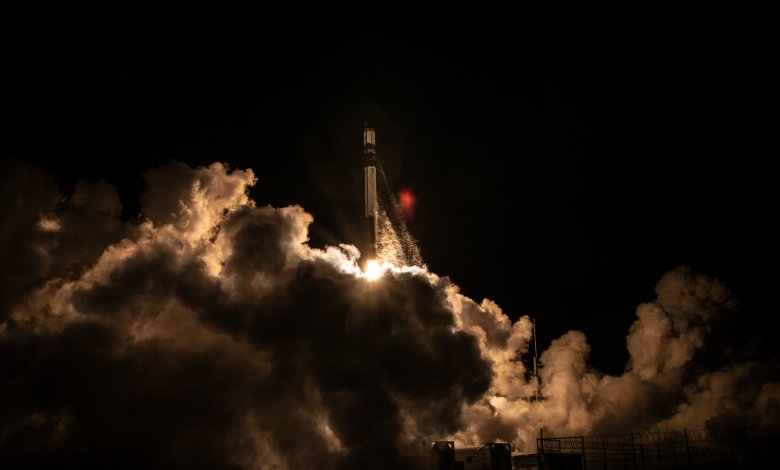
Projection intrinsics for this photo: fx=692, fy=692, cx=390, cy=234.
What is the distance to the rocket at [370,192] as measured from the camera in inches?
2255

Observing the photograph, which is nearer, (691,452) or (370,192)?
(691,452)

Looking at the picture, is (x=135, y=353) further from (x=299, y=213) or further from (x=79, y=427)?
(x=299, y=213)

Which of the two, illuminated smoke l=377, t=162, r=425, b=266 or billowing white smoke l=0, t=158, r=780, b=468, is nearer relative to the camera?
billowing white smoke l=0, t=158, r=780, b=468

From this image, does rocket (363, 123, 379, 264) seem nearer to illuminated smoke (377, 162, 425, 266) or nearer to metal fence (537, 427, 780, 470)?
illuminated smoke (377, 162, 425, 266)

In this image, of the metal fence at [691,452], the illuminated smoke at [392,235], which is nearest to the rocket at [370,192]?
the illuminated smoke at [392,235]

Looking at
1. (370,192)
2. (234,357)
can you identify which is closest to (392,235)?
(370,192)

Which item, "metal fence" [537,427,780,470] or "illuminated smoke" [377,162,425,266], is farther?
"illuminated smoke" [377,162,425,266]

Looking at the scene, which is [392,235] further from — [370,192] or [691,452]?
[691,452]

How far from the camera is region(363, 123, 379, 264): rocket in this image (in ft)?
188

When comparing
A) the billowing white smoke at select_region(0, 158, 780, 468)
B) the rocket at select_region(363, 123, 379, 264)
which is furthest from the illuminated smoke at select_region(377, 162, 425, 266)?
the billowing white smoke at select_region(0, 158, 780, 468)

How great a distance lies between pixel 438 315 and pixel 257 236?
10493 mm

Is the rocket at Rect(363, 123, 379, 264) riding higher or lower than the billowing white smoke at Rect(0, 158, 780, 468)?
A: higher

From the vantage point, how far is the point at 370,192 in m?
58.2

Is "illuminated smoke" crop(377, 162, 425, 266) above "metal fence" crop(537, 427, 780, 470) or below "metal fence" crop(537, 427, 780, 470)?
above
